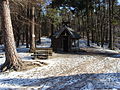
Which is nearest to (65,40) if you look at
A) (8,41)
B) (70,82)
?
(8,41)

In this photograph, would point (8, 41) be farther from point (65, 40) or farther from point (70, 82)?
point (65, 40)

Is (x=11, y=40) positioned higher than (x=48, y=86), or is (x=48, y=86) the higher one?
(x=11, y=40)

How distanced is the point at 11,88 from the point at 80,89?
11.3ft

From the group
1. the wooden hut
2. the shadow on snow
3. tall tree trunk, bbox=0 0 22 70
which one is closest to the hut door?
the wooden hut

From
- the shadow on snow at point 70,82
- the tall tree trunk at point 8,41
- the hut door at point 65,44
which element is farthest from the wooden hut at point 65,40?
the shadow on snow at point 70,82

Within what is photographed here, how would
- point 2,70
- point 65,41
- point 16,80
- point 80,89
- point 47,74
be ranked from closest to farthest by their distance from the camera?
point 80,89 → point 16,80 → point 47,74 → point 2,70 → point 65,41

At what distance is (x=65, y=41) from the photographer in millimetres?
31531

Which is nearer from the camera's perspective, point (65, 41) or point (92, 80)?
point (92, 80)

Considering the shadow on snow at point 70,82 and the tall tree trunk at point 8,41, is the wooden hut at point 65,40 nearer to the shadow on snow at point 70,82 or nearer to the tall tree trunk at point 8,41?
the tall tree trunk at point 8,41

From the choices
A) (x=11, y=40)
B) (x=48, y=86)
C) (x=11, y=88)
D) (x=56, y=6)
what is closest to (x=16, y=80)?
(x=11, y=88)

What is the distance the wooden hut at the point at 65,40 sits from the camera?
30750 millimetres

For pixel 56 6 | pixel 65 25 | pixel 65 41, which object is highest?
pixel 56 6

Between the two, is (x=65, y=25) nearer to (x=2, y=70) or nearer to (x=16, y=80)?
(x=2, y=70)

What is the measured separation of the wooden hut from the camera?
1211 inches
